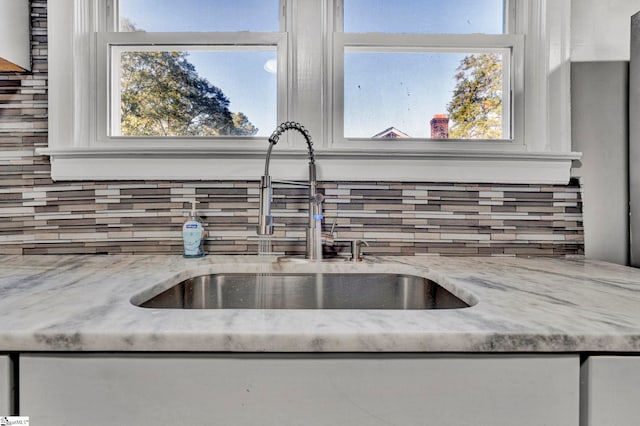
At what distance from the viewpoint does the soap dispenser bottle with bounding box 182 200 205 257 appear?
1204mm

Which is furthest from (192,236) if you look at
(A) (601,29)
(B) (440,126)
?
(A) (601,29)

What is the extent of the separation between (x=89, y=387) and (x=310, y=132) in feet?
3.18

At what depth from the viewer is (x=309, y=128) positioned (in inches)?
51.3

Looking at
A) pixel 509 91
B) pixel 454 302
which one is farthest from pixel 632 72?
pixel 454 302

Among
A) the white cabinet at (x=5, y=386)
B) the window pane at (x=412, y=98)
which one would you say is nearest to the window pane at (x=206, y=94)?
the window pane at (x=412, y=98)

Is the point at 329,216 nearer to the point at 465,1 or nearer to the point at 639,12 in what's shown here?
the point at 465,1

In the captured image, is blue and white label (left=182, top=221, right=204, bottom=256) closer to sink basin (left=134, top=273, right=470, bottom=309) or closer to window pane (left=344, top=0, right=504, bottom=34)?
sink basin (left=134, top=273, right=470, bottom=309)

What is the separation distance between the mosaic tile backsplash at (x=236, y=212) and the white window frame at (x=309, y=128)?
1.9 inches

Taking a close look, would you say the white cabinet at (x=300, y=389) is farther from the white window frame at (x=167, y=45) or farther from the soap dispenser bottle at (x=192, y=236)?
the white window frame at (x=167, y=45)

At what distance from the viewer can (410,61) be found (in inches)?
53.4

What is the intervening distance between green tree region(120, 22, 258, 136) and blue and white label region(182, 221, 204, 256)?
1.16 ft

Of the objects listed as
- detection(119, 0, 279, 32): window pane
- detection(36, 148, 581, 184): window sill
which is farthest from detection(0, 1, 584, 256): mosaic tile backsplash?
detection(119, 0, 279, 32): window pane

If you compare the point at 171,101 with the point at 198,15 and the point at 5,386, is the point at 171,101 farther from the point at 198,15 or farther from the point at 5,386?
the point at 5,386

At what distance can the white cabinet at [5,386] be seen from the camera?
0.55 m
